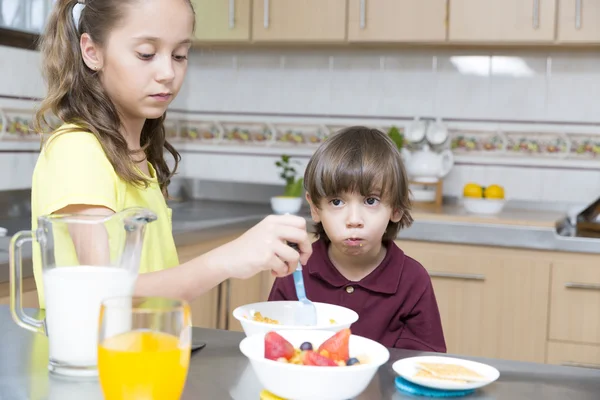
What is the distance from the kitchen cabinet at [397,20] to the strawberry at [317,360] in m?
2.39

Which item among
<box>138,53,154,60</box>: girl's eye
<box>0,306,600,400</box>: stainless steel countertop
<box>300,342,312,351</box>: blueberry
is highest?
<box>138,53,154,60</box>: girl's eye

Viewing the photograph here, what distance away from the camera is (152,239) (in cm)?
121

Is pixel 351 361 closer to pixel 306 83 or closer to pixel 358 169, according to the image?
pixel 358 169

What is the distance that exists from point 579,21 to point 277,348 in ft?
7.99

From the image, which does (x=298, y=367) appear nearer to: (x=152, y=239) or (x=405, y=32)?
(x=152, y=239)

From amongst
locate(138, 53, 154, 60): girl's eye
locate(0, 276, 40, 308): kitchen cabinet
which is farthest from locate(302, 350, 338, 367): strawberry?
locate(0, 276, 40, 308): kitchen cabinet

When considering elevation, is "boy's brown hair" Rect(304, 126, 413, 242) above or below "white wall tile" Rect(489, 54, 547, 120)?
below

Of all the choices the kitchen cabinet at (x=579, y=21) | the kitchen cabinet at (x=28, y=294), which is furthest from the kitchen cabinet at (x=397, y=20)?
the kitchen cabinet at (x=28, y=294)

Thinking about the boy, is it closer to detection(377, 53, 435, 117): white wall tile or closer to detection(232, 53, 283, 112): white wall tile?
detection(377, 53, 435, 117): white wall tile

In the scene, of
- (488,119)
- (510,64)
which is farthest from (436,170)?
(510,64)

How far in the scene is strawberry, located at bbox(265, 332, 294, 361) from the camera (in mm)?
787

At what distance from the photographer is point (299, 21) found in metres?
3.12

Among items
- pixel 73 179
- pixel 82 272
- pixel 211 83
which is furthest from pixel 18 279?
pixel 211 83

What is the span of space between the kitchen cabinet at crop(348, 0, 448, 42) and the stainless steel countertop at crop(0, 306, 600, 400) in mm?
2199
